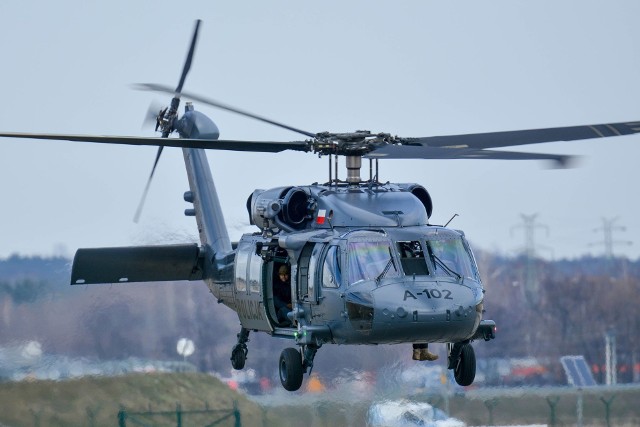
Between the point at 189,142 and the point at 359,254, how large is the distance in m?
2.32

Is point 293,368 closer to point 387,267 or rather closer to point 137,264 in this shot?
point 387,267

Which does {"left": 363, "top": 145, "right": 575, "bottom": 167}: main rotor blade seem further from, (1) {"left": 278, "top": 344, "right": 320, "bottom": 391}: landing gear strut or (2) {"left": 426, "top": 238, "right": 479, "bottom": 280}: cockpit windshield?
(1) {"left": 278, "top": 344, "right": 320, "bottom": 391}: landing gear strut

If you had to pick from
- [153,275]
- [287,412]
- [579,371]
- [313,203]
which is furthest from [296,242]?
[579,371]

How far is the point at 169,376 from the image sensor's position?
93.1ft

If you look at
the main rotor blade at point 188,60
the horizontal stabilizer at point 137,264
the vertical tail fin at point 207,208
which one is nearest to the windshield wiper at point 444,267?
the vertical tail fin at point 207,208

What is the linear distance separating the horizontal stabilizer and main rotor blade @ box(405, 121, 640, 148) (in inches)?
180

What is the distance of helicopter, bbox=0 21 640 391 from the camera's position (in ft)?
71.2

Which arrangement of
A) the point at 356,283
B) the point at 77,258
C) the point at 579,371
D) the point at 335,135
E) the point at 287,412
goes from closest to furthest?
the point at 356,283, the point at 335,135, the point at 77,258, the point at 287,412, the point at 579,371

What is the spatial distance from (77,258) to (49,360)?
9.40 feet

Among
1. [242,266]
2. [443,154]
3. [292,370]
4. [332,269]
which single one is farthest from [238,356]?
[443,154]

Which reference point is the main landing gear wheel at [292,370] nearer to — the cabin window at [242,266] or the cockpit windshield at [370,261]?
the cabin window at [242,266]

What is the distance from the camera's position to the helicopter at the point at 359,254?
2169 cm

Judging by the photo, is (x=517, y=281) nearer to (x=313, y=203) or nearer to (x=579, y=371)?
(x=579, y=371)

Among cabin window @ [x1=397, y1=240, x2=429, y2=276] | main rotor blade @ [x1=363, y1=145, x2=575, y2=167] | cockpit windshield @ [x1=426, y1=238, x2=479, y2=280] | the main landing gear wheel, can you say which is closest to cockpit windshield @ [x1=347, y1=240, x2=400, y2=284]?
cabin window @ [x1=397, y1=240, x2=429, y2=276]
